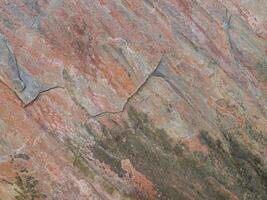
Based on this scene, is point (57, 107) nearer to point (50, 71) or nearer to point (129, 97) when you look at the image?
point (50, 71)

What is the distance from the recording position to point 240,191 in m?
10.5

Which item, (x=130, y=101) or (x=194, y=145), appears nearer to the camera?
(x=130, y=101)

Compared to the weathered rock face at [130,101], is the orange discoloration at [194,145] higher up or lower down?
lower down

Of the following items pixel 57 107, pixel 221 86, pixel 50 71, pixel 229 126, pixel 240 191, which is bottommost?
pixel 240 191

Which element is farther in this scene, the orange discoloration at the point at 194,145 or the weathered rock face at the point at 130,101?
the orange discoloration at the point at 194,145

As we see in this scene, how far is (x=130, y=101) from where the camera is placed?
33.6 ft

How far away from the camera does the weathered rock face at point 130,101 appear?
9844mm

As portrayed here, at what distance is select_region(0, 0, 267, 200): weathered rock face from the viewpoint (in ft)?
32.3

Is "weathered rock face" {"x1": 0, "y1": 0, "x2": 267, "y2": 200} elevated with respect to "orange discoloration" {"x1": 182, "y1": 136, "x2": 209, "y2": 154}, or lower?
elevated

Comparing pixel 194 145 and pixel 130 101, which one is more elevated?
pixel 130 101

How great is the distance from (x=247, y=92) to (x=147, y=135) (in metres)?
2.27

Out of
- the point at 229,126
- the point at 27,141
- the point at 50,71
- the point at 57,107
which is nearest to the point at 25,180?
the point at 27,141

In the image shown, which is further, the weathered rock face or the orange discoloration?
the orange discoloration

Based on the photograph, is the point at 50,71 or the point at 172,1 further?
the point at 172,1
